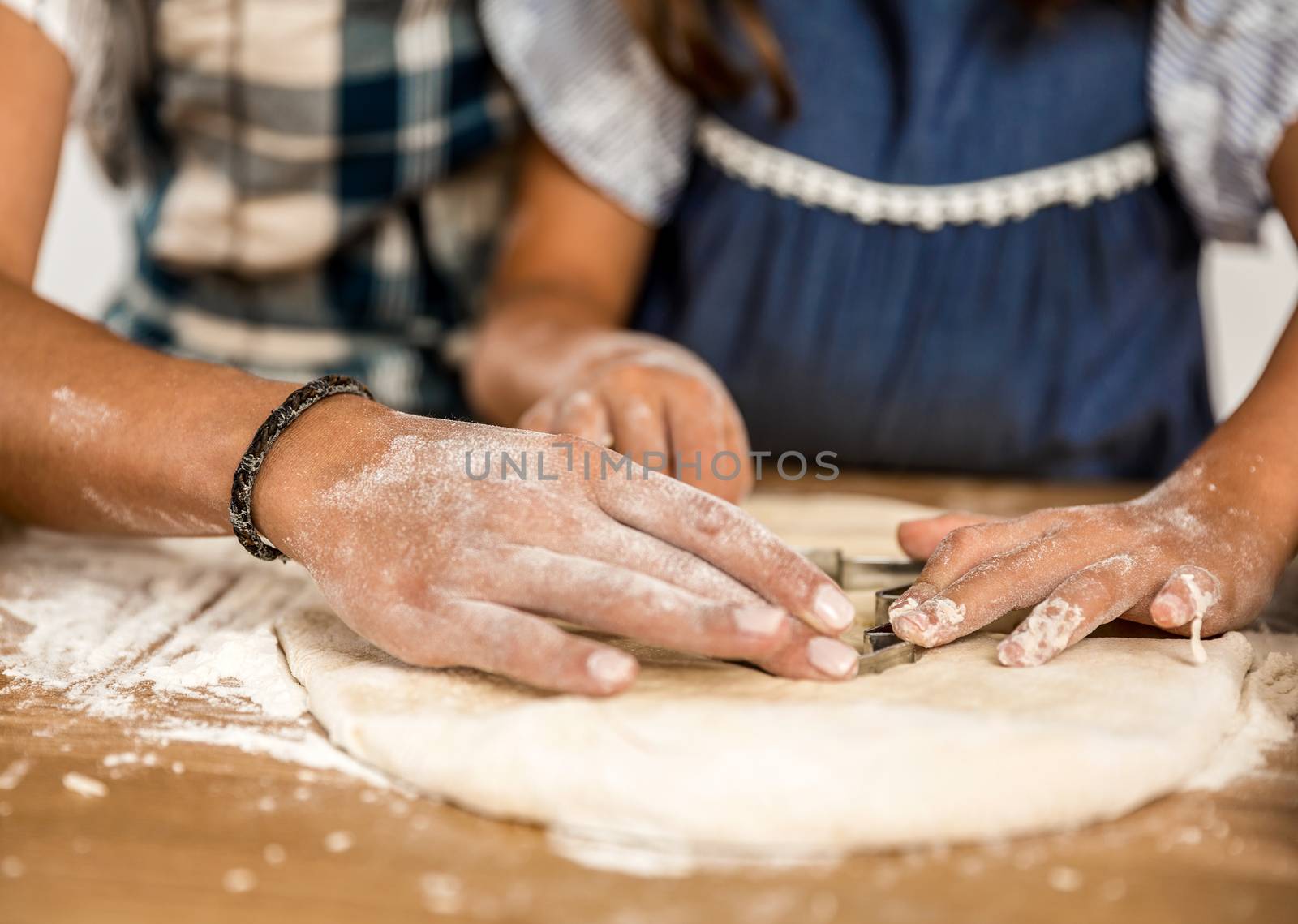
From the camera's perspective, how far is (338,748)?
642 millimetres

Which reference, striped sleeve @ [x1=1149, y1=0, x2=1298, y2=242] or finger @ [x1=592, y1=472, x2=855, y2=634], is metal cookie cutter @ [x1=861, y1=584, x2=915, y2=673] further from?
striped sleeve @ [x1=1149, y1=0, x2=1298, y2=242]

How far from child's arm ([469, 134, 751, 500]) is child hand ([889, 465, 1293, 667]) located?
25 centimetres

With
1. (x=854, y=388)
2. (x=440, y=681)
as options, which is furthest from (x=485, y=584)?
(x=854, y=388)

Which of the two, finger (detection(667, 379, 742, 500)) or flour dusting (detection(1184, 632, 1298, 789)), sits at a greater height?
finger (detection(667, 379, 742, 500))

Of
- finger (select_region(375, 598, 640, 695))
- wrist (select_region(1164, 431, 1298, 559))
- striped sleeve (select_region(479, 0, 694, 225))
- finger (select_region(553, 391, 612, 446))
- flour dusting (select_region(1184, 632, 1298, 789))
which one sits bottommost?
flour dusting (select_region(1184, 632, 1298, 789))

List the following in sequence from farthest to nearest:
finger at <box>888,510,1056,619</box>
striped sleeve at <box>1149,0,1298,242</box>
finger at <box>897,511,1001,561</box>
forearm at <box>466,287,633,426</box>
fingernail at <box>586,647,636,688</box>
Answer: forearm at <box>466,287,633,426</box>
striped sleeve at <box>1149,0,1298,242</box>
finger at <box>897,511,1001,561</box>
finger at <box>888,510,1056,619</box>
fingernail at <box>586,647,636,688</box>

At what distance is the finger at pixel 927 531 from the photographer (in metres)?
0.83

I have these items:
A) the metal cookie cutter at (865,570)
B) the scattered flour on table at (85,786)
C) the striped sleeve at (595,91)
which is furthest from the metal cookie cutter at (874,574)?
the striped sleeve at (595,91)

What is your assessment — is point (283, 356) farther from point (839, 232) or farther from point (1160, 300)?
point (1160, 300)

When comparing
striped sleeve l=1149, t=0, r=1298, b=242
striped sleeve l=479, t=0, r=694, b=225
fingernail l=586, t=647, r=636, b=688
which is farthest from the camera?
striped sleeve l=479, t=0, r=694, b=225

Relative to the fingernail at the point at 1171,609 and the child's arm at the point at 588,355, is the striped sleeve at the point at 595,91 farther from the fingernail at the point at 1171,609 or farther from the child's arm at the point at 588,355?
the fingernail at the point at 1171,609

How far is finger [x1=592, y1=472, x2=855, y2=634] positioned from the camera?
0.62 metres

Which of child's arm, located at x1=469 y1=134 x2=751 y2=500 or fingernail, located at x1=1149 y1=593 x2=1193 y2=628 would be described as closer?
fingernail, located at x1=1149 y1=593 x2=1193 y2=628

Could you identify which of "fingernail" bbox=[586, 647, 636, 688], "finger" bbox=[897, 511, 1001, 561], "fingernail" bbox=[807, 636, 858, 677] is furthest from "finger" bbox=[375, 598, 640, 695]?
"finger" bbox=[897, 511, 1001, 561]
